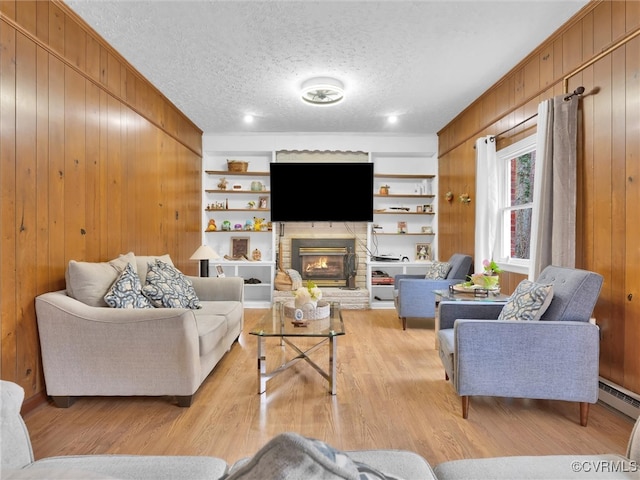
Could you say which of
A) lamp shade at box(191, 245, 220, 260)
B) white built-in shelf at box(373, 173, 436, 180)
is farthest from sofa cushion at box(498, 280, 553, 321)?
white built-in shelf at box(373, 173, 436, 180)

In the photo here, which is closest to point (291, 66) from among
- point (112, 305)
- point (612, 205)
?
point (112, 305)

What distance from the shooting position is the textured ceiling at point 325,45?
2.53m

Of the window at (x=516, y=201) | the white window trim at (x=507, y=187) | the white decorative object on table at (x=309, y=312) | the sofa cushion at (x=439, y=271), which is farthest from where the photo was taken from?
the sofa cushion at (x=439, y=271)

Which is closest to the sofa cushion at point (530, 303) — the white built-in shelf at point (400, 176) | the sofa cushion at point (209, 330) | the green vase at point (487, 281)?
the green vase at point (487, 281)

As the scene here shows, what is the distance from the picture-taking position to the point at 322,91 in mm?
3764

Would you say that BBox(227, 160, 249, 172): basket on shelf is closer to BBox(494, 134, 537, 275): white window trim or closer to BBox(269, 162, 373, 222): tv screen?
BBox(269, 162, 373, 222): tv screen

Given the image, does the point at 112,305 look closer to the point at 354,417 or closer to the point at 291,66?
the point at 354,417

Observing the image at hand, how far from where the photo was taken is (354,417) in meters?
2.17

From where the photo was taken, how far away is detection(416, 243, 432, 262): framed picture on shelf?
5.80m

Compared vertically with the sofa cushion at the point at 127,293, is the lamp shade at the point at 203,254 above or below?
above

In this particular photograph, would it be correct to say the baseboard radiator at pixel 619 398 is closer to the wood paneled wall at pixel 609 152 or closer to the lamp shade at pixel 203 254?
the wood paneled wall at pixel 609 152
